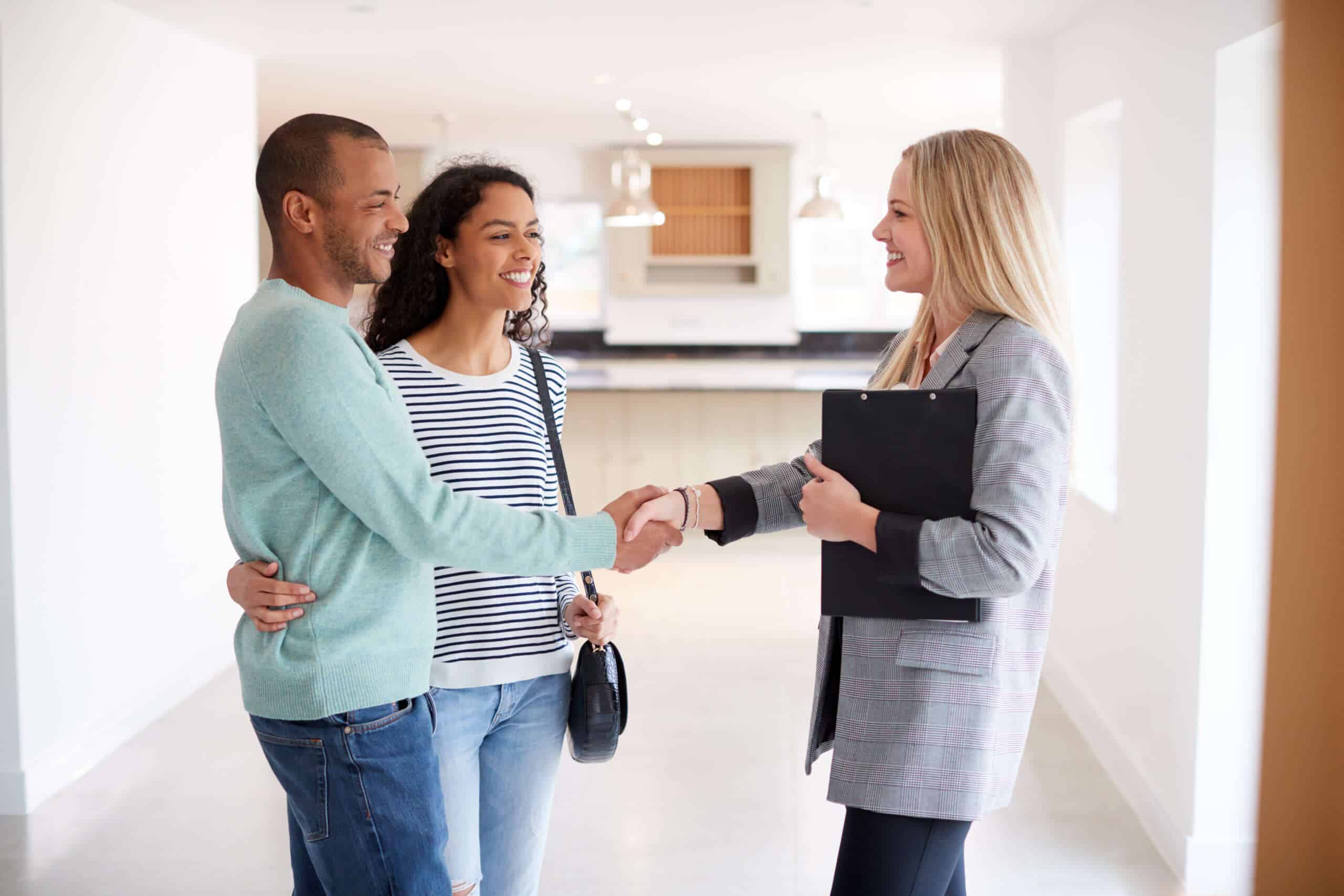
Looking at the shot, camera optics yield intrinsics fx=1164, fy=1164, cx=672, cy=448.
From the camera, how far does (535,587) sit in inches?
68.9

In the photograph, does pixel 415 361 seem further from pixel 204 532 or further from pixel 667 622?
pixel 667 622

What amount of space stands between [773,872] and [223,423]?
86.1 inches

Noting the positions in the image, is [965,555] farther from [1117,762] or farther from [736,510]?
[1117,762]

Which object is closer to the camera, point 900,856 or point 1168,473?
point 900,856

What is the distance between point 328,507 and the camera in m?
1.34

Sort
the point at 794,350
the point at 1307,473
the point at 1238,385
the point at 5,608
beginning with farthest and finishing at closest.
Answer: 1. the point at 794,350
2. the point at 5,608
3. the point at 1238,385
4. the point at 1307,473

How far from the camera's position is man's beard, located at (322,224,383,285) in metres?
1.41

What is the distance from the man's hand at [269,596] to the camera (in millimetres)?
1319

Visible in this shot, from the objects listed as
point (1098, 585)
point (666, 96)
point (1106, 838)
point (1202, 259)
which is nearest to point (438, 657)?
point (1202, 259)

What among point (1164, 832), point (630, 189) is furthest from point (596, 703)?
point (630, 189)

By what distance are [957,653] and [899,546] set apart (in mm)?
166

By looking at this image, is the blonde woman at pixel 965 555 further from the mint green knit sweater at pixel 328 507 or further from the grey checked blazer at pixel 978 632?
the mint green knit sweater at pixel 328 507

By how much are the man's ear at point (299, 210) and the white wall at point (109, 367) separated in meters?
2.39

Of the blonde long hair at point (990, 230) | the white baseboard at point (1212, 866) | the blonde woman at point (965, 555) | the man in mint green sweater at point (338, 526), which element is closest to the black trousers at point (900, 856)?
the blonde woman at point (965, 555)
